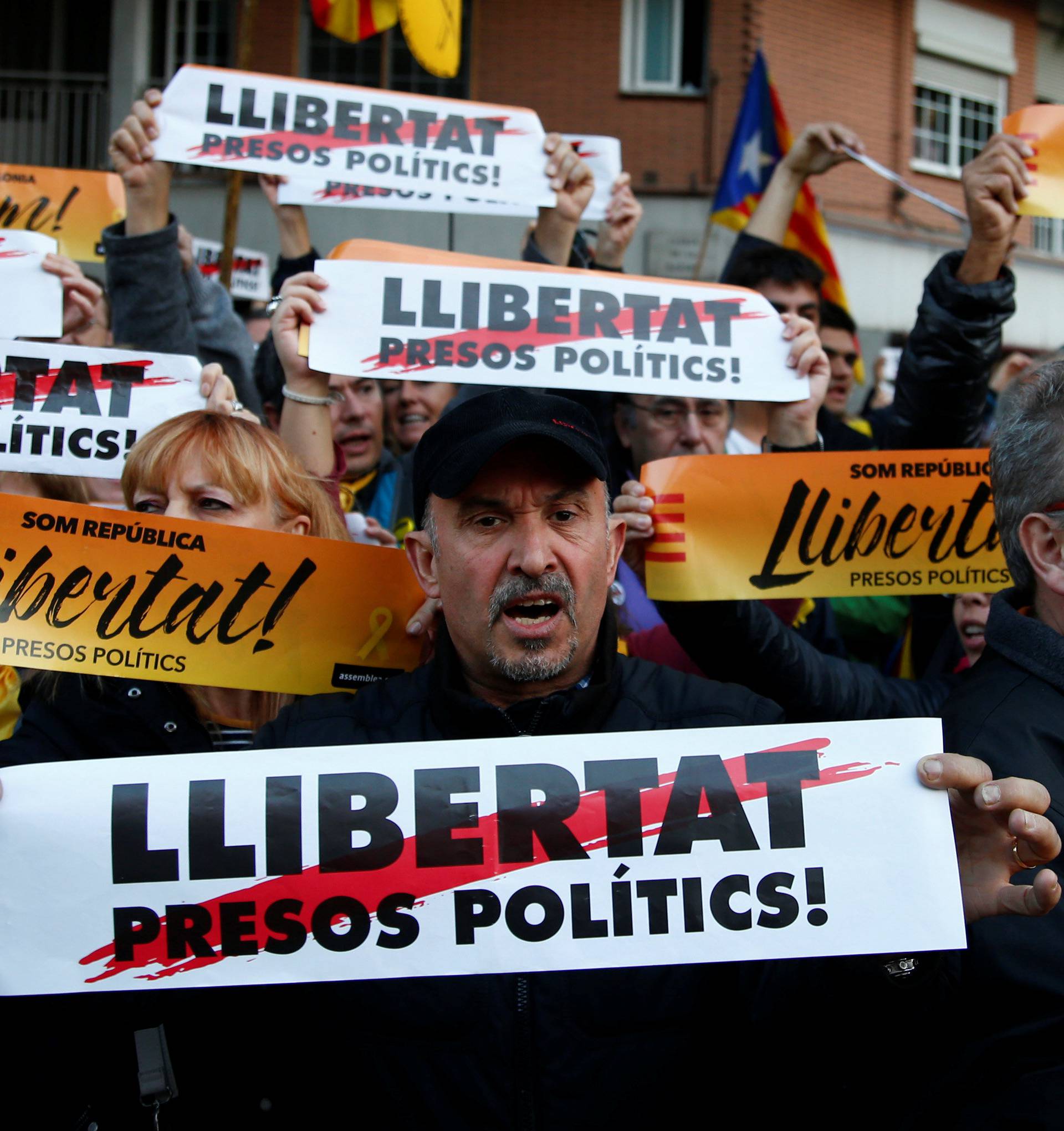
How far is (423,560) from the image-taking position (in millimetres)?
2240

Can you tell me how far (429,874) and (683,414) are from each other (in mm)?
1899

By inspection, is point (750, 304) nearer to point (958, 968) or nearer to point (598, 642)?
point (598, 642)

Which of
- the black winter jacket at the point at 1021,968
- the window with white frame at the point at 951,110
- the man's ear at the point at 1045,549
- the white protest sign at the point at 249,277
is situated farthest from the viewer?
the window with white frame at the point at 951,110

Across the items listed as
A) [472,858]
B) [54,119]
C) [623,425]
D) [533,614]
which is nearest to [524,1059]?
[472,858]

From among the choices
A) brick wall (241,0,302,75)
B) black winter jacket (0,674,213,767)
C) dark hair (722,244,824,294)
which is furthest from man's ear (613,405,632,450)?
brick wall (241,0,302,75)

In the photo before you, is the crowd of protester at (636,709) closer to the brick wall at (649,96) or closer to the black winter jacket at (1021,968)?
the black winter jacket at (1021,968)

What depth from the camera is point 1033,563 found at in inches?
78.7

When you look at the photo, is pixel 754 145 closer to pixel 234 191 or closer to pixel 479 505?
pixel 234 191

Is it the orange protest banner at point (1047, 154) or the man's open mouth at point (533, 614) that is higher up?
the orange protest banner at point (1047, 154)

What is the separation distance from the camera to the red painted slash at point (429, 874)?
1.74m

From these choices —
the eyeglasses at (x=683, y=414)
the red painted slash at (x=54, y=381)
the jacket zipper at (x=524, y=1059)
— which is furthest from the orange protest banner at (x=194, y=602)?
the eyeglasses at (x=683, y=414)

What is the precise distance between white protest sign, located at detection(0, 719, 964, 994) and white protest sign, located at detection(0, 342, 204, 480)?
4.00 ft

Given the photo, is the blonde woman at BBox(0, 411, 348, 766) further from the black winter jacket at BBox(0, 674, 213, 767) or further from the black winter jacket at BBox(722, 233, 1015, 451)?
the black winter jacket at BBox(722, 233, 1015, 451)

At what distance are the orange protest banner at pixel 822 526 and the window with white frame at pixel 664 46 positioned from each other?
38.1 feet
